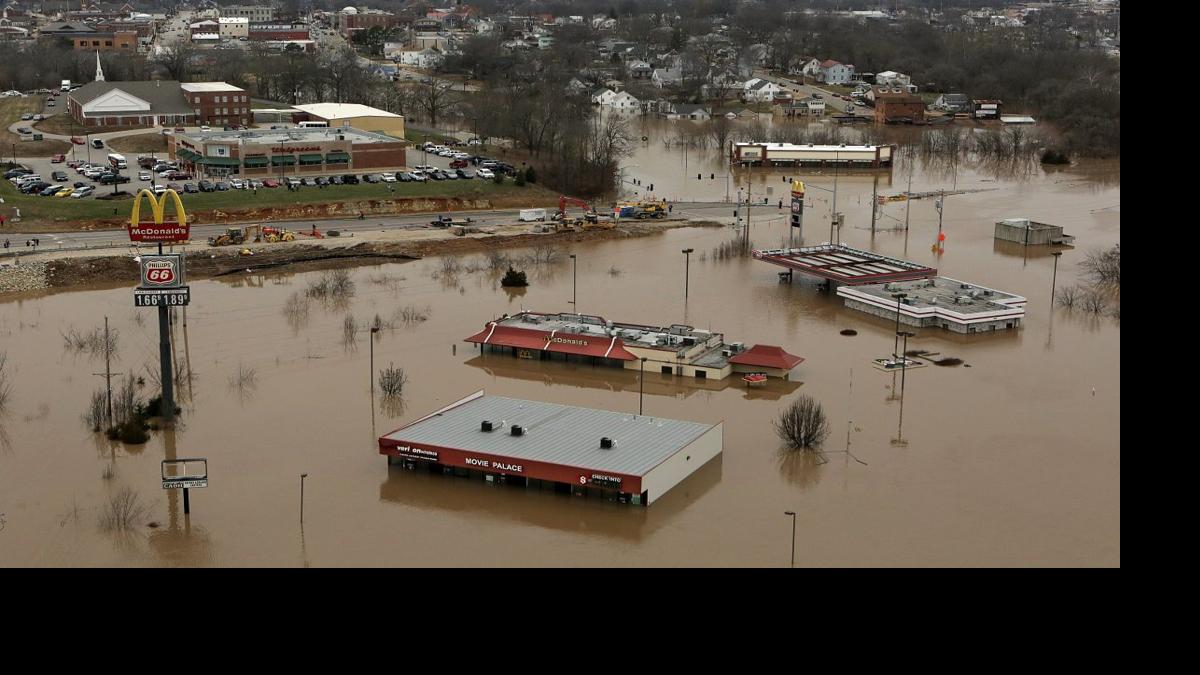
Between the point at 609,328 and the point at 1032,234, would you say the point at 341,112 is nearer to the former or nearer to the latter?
the point at 1032,234

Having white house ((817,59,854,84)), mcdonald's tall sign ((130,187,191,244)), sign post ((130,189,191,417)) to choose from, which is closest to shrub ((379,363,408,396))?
sign post ((130,189,191,417))

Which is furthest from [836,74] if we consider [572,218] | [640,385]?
[640,385]

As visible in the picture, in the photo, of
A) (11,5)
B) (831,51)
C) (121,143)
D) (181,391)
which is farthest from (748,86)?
(11,5)

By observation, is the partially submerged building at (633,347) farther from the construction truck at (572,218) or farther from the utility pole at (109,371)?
the construction truck at (572,218)

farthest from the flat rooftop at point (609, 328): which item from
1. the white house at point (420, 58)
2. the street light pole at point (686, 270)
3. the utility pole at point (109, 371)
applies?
the white house at point (420, 58)

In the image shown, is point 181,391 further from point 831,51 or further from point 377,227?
point 831,51
